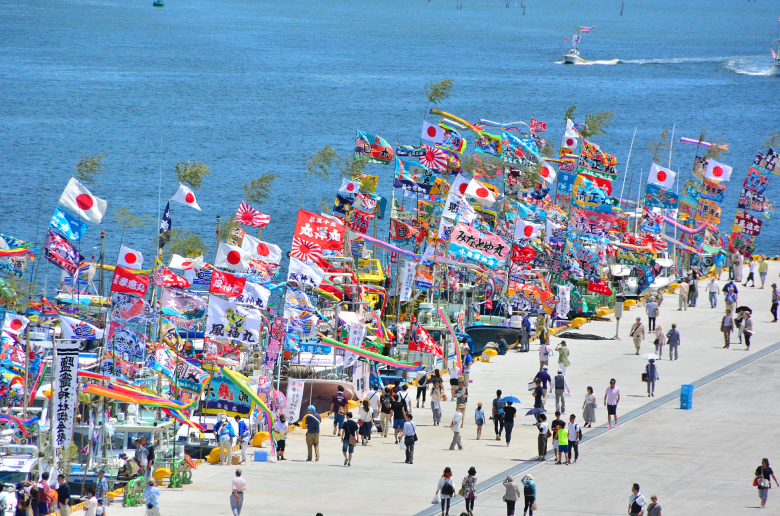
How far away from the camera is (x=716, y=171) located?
54844 millimetres

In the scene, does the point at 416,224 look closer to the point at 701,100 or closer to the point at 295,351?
the point at 295,351

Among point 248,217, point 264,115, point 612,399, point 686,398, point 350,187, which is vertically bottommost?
point 612,399

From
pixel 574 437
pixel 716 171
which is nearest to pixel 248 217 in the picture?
pixel 574 437

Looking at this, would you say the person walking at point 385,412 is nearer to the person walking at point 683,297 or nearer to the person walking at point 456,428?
the person walking at point 456,428

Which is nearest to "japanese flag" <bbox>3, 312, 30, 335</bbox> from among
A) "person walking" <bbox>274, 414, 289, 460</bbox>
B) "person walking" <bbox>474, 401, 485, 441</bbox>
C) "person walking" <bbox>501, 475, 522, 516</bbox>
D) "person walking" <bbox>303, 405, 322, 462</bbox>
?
"person walking" <bbox>274, 414, 289, 460</bbox>

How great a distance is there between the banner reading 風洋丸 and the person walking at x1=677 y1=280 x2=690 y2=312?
2940cm

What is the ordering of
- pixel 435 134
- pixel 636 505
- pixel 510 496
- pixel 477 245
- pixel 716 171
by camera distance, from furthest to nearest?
1. pixel 716 171
2. pixel 435 134
3. pixel 477 245
4. pixel 510 496
5. pixel 636 505

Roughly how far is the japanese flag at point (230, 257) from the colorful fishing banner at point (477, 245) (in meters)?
8.48

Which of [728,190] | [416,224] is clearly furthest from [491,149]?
[728,190]

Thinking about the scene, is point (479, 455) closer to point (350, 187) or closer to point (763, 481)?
point (763, 481)

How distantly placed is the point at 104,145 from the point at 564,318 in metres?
78.9

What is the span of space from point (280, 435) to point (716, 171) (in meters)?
32.6

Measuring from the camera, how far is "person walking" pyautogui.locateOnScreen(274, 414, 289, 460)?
2909cm

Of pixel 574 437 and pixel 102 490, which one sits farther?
pixel 574 437
